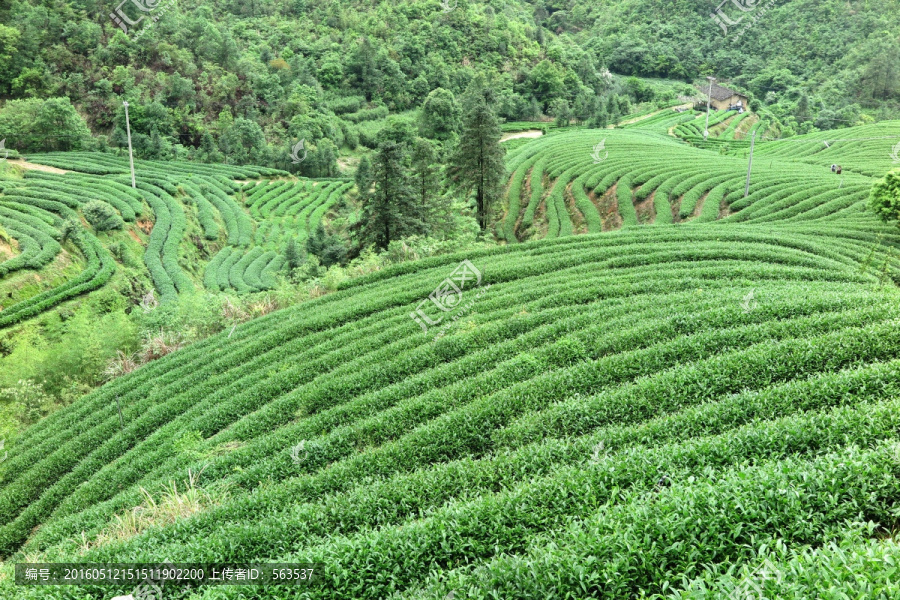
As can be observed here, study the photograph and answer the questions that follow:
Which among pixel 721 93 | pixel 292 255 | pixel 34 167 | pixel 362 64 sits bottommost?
pixel 292 255

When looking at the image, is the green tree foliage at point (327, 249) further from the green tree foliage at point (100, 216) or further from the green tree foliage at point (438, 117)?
the green tree foliage at point (438, 117)

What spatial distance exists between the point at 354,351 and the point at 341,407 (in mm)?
2827

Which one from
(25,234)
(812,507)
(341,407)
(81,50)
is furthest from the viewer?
(81,50)

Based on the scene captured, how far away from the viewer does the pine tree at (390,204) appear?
2548cm

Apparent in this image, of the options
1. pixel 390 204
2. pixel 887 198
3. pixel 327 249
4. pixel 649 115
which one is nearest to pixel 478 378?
pixel 390 204

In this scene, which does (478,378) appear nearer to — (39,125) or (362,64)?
(39,125)

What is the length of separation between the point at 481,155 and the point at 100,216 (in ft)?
88.0

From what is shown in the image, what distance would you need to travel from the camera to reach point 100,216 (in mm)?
34094

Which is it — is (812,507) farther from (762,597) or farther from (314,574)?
(314,574)

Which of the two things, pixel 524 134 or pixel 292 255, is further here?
pixel 524 134

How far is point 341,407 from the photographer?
9992mm

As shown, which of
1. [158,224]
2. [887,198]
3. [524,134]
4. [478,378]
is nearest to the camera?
[478,378]

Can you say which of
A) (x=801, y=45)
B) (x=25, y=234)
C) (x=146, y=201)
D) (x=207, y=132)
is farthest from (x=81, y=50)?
(x=801, y=45)

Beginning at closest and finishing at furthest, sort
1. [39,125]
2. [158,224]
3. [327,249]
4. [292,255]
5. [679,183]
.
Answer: [679,183] → [327,249] → [292,255] → [158,224] → [39,125]
